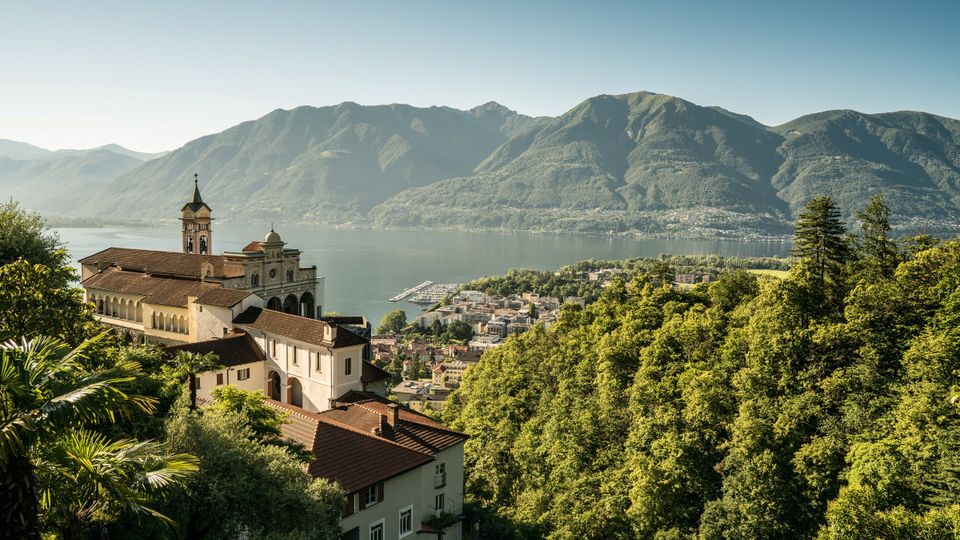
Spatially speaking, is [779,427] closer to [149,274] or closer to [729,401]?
[729,401]

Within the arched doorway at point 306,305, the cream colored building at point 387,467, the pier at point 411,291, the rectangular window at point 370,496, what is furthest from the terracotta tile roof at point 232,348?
the pier at point 411,291

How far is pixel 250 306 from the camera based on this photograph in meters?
33.2

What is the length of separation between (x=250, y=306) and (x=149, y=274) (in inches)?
507

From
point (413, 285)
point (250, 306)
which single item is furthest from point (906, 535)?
point (413, 285)

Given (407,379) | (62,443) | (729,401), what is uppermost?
(62,443)

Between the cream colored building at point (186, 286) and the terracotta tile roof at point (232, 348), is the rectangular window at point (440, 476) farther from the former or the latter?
the cream colored building at point (186, 286)

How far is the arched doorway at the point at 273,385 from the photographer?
1171 inches

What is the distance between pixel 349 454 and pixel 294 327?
1305 centimetres

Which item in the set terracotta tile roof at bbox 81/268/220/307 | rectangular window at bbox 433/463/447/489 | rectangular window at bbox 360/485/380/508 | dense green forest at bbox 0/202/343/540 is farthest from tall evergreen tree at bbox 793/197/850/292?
terracotta tile roof at bbox 81/268/220/307

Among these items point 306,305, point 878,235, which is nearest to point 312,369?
point 306,305

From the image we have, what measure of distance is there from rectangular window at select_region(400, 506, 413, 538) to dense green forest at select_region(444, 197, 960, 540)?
673 centimetres

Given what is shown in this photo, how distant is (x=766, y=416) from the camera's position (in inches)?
777

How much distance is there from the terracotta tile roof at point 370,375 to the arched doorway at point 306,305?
1594 cm

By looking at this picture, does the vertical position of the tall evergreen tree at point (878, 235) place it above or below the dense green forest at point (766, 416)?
above
